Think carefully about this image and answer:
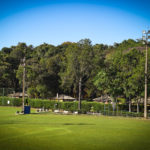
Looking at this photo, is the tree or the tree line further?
the tree

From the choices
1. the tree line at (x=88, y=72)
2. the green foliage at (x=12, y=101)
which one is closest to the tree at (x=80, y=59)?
the tree line at (x=88, y=72)

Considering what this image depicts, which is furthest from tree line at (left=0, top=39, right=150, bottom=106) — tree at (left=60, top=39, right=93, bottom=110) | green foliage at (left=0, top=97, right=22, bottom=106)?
green foliage at (left=0, top=97, right=22, bottom=106)

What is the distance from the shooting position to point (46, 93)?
85.5 meters

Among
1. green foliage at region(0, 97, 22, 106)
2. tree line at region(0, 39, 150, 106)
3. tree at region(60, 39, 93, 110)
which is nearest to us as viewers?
tree line at region(0, 39, 150, 106)

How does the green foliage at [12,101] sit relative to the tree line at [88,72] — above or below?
below

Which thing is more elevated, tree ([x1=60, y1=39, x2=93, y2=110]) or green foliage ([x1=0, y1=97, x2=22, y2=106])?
tree ([x1=60, y1=39, x2=93, y2=110])

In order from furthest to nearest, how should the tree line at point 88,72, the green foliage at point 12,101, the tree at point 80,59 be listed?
1. the green foliage at point 12,101
2. the tree at point 80,59
3. the tree line at point 88,72

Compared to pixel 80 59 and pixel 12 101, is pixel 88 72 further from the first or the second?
pixel 12 101

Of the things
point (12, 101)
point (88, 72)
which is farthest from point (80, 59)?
point (12, 101)

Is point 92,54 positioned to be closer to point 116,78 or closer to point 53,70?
point 116,78

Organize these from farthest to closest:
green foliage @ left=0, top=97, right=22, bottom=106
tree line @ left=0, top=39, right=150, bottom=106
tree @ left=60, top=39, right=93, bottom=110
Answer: green foliage @ left=0, top=97, right=22, bottom=106
tree @ left=60, top=39, right=93, bottom=110
tree line @ left=0, top=39, right=150, bottom=106

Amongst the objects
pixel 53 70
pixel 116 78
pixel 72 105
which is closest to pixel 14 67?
pixel 53 70

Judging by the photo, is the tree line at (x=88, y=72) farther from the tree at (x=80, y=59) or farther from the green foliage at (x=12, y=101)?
the green foliage at (x=12, y=101)

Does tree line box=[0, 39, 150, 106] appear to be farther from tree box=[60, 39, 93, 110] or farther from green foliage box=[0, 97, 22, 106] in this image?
green foliage box=[0, 97, 22, 106]
